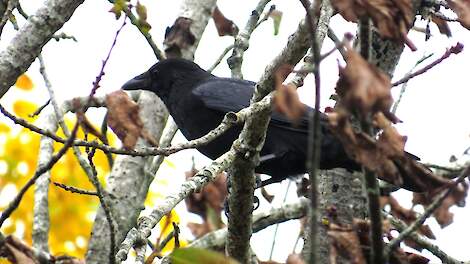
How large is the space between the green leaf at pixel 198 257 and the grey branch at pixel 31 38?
7.25 feet

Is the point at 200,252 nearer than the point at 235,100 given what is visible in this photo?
Yes

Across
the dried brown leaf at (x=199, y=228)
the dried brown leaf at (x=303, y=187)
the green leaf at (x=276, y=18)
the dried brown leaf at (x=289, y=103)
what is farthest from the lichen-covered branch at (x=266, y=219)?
the dried brown leaf at (x=289, y=103)

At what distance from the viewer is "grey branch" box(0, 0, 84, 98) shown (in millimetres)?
4449

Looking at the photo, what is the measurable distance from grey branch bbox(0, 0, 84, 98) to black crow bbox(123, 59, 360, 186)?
126cm

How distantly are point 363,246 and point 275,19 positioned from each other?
2.94 meters

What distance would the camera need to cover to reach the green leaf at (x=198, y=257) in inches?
93.3

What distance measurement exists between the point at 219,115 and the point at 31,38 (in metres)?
2.01

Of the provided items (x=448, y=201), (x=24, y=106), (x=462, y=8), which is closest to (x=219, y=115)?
(x=24, y=106)

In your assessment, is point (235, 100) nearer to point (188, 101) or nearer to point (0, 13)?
point (188, 101)

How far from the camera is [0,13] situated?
4.32 meters

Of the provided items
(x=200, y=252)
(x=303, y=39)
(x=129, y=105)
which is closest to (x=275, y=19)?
(x=303, y=39)

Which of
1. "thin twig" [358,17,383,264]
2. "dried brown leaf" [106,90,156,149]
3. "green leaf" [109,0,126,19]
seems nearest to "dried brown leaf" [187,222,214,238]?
"green leaf" [109,0,126,19]

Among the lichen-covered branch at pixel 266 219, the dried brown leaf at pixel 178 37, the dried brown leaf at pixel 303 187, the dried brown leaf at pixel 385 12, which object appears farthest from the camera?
the dried brown leaf at pixel 178 37

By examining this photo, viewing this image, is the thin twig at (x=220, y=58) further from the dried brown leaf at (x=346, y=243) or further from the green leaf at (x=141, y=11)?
the dried brown leaf at (x=346, y=243)
